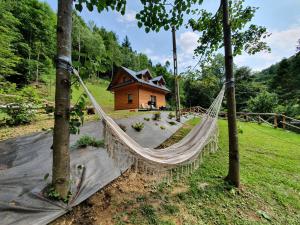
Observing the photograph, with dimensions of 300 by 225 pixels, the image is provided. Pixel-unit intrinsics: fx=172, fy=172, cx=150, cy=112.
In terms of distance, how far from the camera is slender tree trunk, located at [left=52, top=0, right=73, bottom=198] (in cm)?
164

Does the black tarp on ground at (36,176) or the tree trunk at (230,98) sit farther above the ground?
the tree trunk at (230,98)

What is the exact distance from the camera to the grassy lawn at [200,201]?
1807mm

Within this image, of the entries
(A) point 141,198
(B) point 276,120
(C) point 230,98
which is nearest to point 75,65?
(A) point 141,198

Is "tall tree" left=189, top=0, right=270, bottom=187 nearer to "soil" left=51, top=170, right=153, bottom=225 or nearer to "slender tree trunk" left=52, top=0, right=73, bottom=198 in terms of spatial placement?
"soil" left=51, top=170, right=153, bottom=225

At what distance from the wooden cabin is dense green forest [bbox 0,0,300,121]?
6.86 feet

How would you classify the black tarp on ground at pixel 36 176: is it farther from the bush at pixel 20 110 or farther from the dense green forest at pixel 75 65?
the bush at pixel 20 110

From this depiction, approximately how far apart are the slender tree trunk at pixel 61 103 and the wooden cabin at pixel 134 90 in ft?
36.6

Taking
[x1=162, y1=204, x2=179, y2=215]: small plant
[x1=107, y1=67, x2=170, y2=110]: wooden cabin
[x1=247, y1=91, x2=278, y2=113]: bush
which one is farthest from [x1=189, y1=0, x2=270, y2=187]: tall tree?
[x1=247, y1=91, x2=278, y2=113]: bush

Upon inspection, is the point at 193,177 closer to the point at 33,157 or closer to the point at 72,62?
the point at 72,62

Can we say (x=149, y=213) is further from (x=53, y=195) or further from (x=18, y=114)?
(x=18, y=114)

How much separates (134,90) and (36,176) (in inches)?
451

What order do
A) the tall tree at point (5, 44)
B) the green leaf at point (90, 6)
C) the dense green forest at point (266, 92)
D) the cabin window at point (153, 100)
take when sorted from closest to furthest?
the green leaf at point (90, 6), the tall tree at point (5, 44), the dense green forest at point (266, 92), the cabin window at point (153, 100)

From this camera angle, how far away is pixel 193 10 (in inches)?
107

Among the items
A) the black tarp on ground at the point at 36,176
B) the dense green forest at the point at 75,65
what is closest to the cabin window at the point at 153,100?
the dense green forest at the point at 75,65
